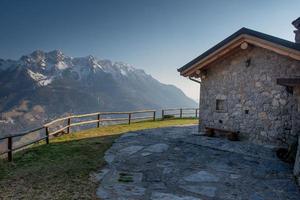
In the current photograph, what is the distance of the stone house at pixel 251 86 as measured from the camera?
38.5ft

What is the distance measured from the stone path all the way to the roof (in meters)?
4.29

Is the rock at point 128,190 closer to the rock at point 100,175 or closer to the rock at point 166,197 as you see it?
the rock at point 166,197

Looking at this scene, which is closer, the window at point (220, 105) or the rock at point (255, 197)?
the rock at point (255, 197)

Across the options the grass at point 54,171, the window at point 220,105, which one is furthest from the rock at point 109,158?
the window at point 220,105

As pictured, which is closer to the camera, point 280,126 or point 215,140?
point 280,126

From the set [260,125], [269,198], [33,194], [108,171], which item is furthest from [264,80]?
[33,194]

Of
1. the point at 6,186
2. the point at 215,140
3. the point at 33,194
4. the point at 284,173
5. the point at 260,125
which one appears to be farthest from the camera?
the point at 215,140

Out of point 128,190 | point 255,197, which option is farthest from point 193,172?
point 128,190

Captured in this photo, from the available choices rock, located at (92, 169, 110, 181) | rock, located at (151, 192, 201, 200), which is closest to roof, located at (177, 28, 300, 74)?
rock, located at (151, 192, 201, 200)

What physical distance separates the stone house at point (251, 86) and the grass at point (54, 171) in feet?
19.8

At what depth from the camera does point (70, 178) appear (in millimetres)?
7988

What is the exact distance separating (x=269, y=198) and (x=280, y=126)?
19.5 feet

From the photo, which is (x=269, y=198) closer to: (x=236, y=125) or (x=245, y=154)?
(x=245, y=154)

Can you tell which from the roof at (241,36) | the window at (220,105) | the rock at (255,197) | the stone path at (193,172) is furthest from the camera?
the window at (220,105)
